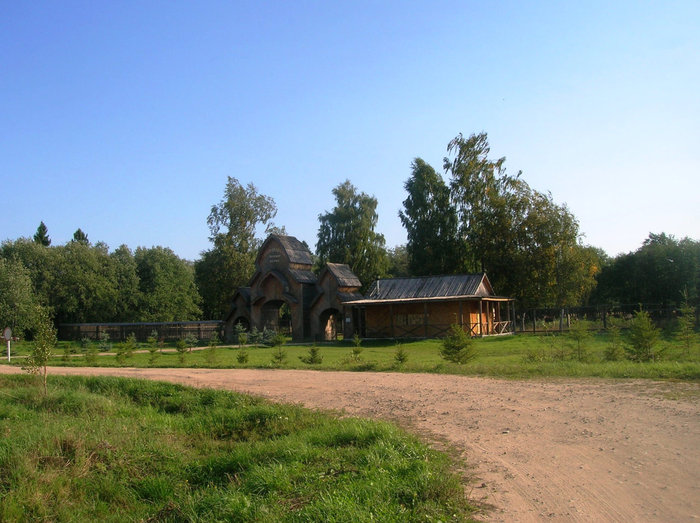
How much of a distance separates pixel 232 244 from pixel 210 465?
48.4 metres

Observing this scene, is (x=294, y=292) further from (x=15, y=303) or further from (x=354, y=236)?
(x=15, y=303)

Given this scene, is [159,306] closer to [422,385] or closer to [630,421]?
[422,385]

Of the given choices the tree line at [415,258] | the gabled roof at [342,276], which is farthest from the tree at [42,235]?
the gabled roof at [342,276]

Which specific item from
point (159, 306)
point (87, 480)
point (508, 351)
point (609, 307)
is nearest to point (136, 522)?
point (87, 480)

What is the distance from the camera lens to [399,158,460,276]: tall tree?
50469 mm

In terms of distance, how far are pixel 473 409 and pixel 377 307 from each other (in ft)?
99.8

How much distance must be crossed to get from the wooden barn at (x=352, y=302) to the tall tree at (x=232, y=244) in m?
A: 7.45

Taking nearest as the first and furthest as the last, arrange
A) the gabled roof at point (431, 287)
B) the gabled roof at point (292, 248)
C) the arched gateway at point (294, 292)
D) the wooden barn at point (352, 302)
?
the gabled roof at point (431, 287) → the wooden barn at point (352, 302) → the arched gateway at point (294, 292) → the gabled roof at point (292, 248)

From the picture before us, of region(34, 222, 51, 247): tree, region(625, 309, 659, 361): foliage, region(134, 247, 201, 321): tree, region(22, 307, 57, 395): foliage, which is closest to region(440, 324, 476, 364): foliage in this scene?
region(625, 309, 659, 361): foliage

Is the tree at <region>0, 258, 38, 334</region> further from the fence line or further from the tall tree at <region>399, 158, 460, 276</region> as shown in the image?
the fence line

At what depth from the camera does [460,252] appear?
5041 centimetres

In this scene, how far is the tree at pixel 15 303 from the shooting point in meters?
43.8

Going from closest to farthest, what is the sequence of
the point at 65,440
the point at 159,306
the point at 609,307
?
the point at 65,440, the point at 609,307, the point at 159,306

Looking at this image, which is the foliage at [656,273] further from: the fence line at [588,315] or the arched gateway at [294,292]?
the arched gateway at [294,292]
